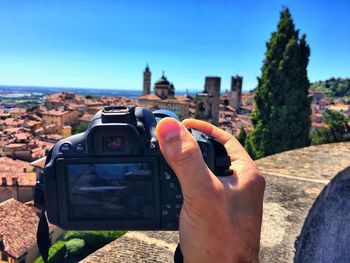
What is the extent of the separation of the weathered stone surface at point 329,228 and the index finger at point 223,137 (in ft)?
3.18

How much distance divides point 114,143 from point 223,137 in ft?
1.48

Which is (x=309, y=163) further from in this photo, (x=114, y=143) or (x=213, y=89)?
(x=213, y=89)

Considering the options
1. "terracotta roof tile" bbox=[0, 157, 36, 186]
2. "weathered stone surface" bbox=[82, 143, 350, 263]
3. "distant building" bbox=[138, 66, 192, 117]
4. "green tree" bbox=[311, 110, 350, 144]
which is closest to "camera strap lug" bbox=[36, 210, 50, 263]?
"weathered stone surface" bbox=[82, 143, 350, 263]

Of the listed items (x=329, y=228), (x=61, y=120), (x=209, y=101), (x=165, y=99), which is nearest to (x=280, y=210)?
(x=329, y=228)

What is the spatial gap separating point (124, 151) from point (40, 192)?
15.5 inches

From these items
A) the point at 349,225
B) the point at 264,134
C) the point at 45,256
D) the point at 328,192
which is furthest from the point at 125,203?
the point at 264,134

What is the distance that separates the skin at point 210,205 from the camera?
870mm

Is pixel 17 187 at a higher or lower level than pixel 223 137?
lower

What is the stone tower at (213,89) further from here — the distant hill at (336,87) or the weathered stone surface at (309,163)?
the distant hill at (336,87)

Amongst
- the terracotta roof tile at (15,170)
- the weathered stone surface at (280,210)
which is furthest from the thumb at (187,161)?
the terracotta roof tile at (15,170)

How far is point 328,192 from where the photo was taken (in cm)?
268

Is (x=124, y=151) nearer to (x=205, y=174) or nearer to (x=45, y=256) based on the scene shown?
(x=205, y=174)

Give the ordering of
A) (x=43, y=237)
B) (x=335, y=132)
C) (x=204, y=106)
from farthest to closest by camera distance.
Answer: (x=204, y=106) → (x=335, y=132) → (x=43, y=237)

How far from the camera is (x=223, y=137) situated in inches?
50.6
